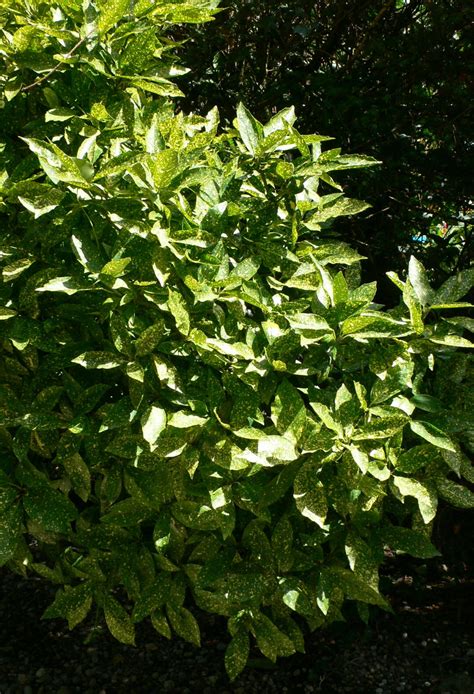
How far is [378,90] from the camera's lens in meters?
3.23

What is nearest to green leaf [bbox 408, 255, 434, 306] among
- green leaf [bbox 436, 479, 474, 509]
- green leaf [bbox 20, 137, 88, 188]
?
green leaf [bbox 436, 479, 474, 509]

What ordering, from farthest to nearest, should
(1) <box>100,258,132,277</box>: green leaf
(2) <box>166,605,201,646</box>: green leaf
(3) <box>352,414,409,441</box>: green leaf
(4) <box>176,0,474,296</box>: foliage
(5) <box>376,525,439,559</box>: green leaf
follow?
(4) <box>176,0,474,296</box>: foliage, (2) <box>166,605,201,646</box>: green leaf, (5) <box>376,525,439,559</box>: green leaf, (3) <box>352,414,409,441</box>: green leaf, (1) <box>100,258,132,277</box>: green leaf

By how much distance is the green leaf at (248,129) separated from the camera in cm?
214

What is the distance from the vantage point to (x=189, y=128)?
93.4 inches

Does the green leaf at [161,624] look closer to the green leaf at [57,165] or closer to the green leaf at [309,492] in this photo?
the green leaf at [309,492]

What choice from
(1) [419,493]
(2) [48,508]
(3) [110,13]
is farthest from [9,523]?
(3) [110,13]

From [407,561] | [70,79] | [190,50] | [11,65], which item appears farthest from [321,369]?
[190,50]

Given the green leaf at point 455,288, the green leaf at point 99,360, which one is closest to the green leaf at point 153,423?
the green leaf at point 99,360

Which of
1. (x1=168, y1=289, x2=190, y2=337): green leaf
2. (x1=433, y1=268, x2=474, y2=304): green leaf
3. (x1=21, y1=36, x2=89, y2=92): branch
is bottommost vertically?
(x1=433, y1=268, x2=474, y2=304): green leaf

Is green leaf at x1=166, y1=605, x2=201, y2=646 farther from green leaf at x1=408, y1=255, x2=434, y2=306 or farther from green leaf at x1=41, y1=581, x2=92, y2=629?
green leaf at x1=408, y1=255, x2=434, y2=306

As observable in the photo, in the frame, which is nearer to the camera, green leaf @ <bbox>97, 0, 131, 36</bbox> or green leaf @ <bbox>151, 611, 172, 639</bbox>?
green leaf @ <bbox>97, 0, 131, 36</bbox>

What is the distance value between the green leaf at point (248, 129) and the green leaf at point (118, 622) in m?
1.26

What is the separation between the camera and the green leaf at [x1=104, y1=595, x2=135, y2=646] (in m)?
2.22

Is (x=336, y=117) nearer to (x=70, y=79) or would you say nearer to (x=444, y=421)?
(x=70, y=79)
